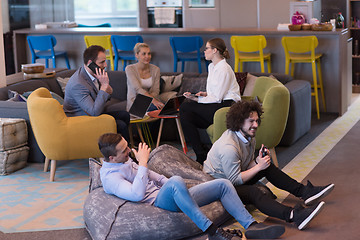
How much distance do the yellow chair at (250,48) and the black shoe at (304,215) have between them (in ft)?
13.8

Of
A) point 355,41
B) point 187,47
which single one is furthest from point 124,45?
point 355,41

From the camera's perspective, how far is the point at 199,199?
161 inches

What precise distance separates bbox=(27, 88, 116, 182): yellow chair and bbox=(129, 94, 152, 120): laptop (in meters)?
0.59

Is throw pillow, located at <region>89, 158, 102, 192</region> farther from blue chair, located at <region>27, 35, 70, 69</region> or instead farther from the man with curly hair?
blue chair, located at <region>27, 35, 70, 69</region>

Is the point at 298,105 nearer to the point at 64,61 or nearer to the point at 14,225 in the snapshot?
the point at 14,225

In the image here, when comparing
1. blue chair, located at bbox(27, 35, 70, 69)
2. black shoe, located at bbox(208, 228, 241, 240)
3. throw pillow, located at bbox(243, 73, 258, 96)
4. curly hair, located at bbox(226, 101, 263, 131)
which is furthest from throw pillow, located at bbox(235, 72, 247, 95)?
blue chair, located at bbox(27, 35, 70, 69)

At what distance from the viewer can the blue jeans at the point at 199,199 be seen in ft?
12.5

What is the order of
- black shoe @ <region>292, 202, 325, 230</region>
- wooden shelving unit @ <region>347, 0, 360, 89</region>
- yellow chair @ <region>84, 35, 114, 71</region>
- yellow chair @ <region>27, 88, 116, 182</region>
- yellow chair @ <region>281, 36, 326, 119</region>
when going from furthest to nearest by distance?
wooden shelving unit @ <region>347, 0, 360, 89</region>
yellow chair @ <region>84, 35, 114, 71</region>
yellow chair @ <region>281, 36, 326, 119</region>
yellow chair @ <region>27, 88, 116, 182</region>
black shoe @ <region>292, 202, 325, 230</region>

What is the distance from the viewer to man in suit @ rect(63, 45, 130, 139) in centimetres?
556

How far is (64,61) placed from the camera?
9594 mm

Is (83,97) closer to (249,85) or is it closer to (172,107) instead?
(172,107)

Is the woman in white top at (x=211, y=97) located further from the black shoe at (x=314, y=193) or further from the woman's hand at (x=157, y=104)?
the black shoe at (x=314, y=193)

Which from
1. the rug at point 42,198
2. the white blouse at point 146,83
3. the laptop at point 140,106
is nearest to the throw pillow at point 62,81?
the white blouse at point 146,83

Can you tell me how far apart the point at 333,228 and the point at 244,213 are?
0.64 m
